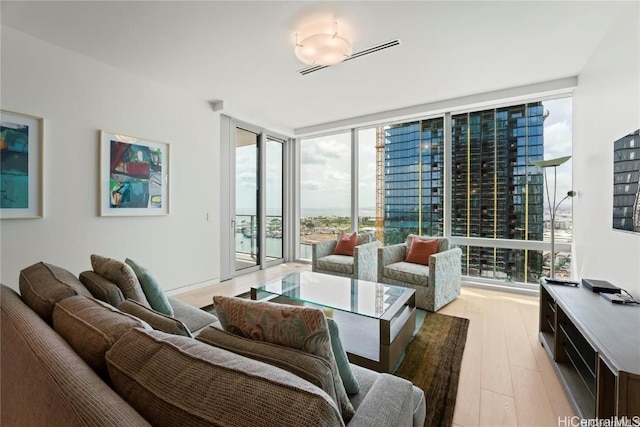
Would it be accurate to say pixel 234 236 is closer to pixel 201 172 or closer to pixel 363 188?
pixel 201 172

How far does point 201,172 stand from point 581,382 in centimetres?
420

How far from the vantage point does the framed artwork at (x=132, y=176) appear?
2.89 metres

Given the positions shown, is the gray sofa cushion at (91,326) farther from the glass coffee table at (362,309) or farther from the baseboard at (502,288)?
the baseboard at (502,288)

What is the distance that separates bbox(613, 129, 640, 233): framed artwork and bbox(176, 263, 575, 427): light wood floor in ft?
3.73

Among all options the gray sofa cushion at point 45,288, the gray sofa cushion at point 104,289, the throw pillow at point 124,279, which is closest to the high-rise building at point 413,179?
the throw pillow at point 124,279

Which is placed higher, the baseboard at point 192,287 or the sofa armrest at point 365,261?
the sofa armrest at point 365,261

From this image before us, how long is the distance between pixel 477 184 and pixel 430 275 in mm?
1745

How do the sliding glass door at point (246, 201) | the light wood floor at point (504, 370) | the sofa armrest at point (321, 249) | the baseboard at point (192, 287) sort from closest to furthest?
the light wood floor at point (504, 370), the baseboard at point (192, 287), the sofa armrest at point (321, 249), the sliding glass door at point (246, 201)

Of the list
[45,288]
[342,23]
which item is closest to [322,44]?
[342,23]

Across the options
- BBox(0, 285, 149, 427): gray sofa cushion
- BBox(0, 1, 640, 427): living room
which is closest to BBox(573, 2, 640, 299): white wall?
BBox(0, 1, 640, 427): living room

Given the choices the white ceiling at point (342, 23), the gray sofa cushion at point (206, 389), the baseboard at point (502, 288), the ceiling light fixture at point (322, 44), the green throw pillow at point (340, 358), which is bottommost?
the baseboard at point (502, 288)

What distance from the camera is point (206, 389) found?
588 millimetres

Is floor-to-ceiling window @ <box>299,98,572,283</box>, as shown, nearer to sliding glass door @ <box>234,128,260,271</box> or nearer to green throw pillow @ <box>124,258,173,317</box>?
sliding glass door @ <box>234,128,260,271</box>

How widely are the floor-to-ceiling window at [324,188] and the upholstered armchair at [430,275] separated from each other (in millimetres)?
1652
